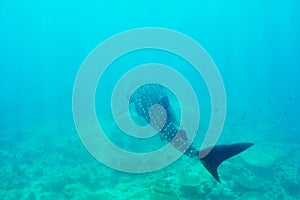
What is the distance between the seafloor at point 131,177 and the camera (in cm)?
1202

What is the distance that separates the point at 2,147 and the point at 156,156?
9221 mm

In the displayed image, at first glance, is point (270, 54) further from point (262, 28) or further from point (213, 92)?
point (213, 92)

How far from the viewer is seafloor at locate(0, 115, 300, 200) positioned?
1202 cm

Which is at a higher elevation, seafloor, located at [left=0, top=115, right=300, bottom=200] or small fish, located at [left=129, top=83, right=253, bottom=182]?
seafloor, located at [left=0, top=115, right=300, bottom=200]

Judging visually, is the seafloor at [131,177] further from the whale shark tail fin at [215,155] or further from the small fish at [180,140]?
the whale shark tail fin at [215,155]

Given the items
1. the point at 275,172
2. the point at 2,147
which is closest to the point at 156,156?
the point at 275,172

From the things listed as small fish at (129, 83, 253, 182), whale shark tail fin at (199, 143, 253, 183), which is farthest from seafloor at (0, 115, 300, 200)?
whale shark tail fin at (199, 143, 253, 183)

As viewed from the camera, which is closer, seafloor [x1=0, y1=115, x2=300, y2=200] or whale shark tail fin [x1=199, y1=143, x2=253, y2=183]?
whale shark tail fin [x1=199, y1=143, x2=253, y2=183]

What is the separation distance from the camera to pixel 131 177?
43.7 ft

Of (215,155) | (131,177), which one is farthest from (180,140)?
(131,177)

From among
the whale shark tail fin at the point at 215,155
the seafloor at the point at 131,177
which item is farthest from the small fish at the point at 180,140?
the seafloor at the point at 131,177

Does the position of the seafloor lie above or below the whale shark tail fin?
above

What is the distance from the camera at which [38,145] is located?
60.2ft

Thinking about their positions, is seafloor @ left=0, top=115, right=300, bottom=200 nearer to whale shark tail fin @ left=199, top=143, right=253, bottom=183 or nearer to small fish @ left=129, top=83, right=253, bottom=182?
small fish @ left=129, top=83, right=253, bottom=182
